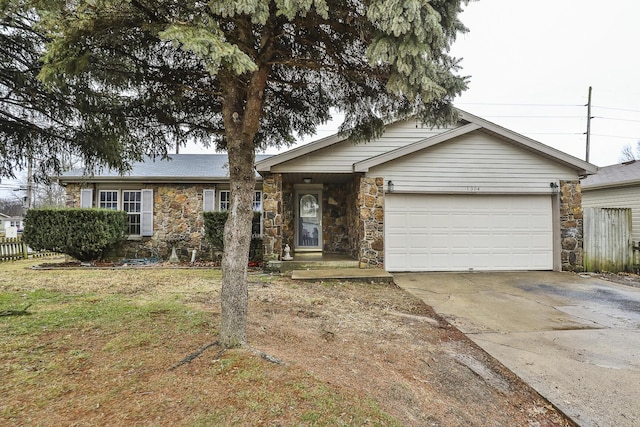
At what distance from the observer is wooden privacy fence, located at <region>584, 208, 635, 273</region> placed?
8969mm

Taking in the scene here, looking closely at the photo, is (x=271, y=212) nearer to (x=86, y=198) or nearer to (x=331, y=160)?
(x=331, y=160)

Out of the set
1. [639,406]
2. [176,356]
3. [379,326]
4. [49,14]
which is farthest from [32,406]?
[639,406]

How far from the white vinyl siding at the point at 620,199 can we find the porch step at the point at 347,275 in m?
9.54

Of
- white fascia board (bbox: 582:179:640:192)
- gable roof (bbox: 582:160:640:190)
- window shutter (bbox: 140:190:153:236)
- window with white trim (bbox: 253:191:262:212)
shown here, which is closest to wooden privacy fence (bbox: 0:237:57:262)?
window shutter (bbox: 140:190:153:236)

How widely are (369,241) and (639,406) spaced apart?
6.05 metres

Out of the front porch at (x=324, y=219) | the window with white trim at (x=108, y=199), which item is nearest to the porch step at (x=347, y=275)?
the front porch at (x=324, y=219)

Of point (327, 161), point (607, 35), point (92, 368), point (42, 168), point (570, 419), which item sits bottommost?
point (570, 419)

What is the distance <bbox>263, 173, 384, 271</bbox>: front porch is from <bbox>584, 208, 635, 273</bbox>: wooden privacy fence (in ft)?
19.6

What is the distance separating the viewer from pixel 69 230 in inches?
372

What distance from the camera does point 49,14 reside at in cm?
289

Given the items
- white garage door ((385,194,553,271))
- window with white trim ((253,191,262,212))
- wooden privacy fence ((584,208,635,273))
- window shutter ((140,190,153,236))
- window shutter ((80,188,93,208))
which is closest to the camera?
white garage door ((385,194,553,271))

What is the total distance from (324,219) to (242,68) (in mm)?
8634

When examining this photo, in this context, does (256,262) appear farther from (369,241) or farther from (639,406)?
(639,406)

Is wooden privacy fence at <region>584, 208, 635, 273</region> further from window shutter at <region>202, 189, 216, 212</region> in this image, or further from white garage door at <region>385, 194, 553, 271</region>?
window shutter at <region>202, 189, 216, 212</region>
